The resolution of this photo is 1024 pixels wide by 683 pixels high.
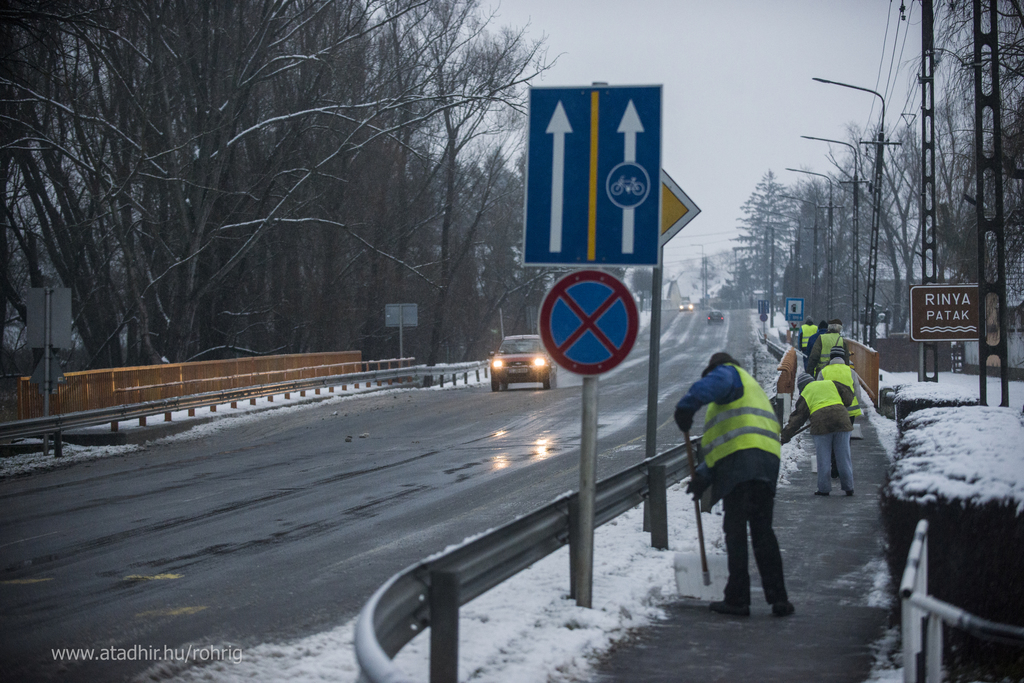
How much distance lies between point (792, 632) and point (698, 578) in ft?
2.77

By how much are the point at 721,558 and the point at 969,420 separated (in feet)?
9.54

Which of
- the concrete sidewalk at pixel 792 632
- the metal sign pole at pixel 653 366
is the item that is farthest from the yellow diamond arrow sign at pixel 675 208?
the concrete sidewalk at pixel 792 632

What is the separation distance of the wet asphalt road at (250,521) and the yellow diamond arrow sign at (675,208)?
340 centimetres

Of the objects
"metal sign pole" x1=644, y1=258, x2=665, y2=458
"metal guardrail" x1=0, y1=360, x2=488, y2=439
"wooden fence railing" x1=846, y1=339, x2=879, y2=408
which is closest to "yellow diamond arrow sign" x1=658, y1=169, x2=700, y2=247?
"metal sign pole" x1=644, y1=258, x2=665, y2=458

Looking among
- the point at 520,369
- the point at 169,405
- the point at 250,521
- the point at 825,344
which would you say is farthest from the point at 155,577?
the point at 520,369

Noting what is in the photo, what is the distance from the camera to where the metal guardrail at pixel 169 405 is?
16969mm

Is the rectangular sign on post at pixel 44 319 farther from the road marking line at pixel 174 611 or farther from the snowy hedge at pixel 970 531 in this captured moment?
the snowy hedge at pixel 970 531

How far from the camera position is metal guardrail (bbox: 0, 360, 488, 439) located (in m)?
17.0

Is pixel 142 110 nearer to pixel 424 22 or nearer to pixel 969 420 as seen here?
pixel 424 22

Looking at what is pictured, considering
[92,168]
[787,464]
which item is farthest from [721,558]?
[92,168]

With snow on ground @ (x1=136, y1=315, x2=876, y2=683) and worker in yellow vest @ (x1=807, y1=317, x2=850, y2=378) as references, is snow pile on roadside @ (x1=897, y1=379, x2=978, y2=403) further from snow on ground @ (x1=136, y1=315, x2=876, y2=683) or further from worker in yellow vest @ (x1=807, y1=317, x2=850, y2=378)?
snow on ground @ (x1=136, y1=315, x2=876, y2=683)

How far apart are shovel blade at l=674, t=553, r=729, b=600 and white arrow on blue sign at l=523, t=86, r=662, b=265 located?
7.26ft

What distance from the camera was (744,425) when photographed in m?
6.71

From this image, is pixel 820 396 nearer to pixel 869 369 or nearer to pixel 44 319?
pixel 44 319
